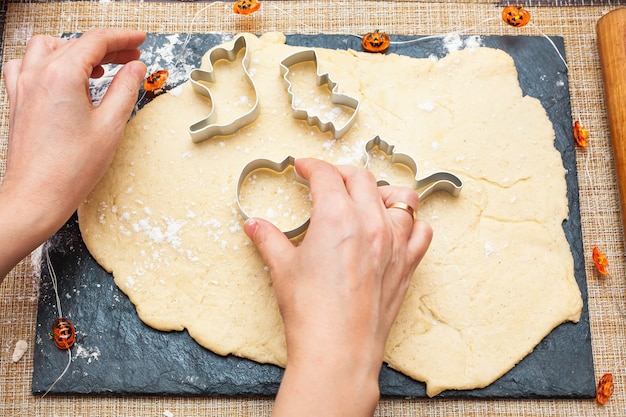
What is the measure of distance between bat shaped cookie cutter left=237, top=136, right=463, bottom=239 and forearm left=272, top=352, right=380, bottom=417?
0.45m

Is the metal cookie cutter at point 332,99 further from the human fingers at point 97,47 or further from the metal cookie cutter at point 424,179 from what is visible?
the human fingers at point 97,47

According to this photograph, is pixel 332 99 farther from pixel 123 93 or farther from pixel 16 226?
pixel 16 226

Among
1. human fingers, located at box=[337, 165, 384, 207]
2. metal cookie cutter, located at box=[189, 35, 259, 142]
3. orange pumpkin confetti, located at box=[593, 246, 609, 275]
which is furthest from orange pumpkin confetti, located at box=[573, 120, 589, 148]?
metal cookie cutter, located at box=[189, 35, 259, 142]

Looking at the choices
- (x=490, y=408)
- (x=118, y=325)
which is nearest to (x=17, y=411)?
(x=118, y=325)

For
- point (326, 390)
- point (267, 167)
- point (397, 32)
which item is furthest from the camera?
point (397, 32)

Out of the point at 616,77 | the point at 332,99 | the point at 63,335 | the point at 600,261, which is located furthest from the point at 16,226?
the point at 616,77

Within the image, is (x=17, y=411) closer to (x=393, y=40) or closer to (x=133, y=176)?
(x=133, y=176)

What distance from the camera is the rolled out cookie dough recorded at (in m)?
Result: 1.67

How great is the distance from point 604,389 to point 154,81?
5.31ft

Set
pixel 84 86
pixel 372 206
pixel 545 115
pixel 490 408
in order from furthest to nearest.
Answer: pixel 545 115, pixel 490 408, pixel 84 86, pixel 372 206

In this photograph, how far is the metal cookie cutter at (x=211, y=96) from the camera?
175cm

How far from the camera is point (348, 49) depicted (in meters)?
1.93

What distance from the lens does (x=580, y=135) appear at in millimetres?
1866

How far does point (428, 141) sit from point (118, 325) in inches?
41.8
